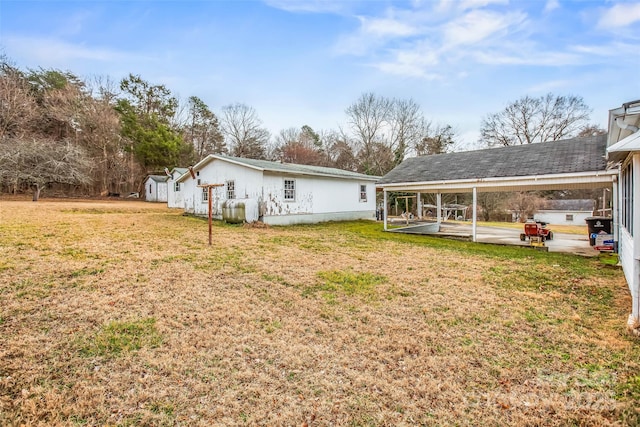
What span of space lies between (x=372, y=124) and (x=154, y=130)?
862 inches

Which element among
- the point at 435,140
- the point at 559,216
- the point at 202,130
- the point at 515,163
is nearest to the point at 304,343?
the point at 515,163

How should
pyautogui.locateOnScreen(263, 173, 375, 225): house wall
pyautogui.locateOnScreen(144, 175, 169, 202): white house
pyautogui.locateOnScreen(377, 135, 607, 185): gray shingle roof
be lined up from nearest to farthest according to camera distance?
pyautogui.locateOnScreen(377, 135, 607, 185): gray shingle roof, pyautogui.locateOnScreen(263, 173, 375, 225): house wall, pyautogui.locateOnScreen(144, 175, 169, 202): white house

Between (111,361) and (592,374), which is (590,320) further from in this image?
(111,361)

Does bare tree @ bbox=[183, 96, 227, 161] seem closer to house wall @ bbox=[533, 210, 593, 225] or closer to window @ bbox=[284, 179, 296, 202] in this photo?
window @ bbox=[284, 179, 296, 202]

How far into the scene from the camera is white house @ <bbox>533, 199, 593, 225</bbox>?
26.9 meters

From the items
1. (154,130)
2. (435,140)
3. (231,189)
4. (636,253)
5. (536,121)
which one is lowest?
(636,253)

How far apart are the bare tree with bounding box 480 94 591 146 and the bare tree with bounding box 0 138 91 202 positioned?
114 ft

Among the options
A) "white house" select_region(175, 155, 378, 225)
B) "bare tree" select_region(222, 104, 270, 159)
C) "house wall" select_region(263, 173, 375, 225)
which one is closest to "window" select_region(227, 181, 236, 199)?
"white house" select_region(175, 155, 378, 225)

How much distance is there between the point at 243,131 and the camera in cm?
3684

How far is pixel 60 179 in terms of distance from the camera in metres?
20.3

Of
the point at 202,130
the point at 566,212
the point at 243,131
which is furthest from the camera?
the point at 243,131

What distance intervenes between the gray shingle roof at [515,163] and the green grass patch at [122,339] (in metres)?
10.5

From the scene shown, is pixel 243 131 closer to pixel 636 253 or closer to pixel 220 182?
pixel 220 182

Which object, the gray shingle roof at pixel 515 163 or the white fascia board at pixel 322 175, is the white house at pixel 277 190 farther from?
the gray shingle roof at pixel 515 163
